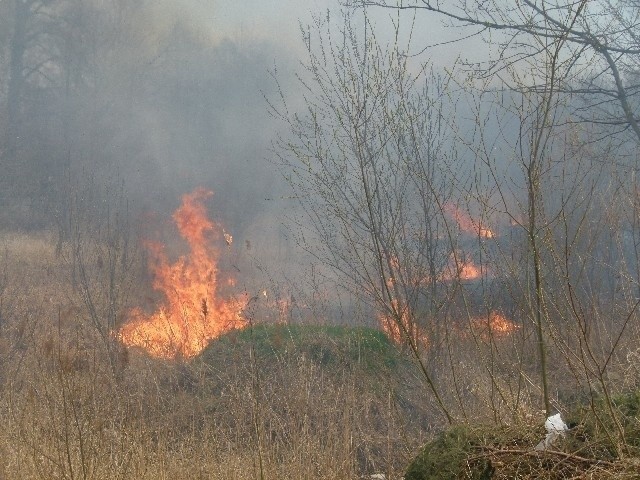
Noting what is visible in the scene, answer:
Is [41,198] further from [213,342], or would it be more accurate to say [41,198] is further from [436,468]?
[436,468]

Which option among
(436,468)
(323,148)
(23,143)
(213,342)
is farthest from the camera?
(23,143)

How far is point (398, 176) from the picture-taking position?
301 inches

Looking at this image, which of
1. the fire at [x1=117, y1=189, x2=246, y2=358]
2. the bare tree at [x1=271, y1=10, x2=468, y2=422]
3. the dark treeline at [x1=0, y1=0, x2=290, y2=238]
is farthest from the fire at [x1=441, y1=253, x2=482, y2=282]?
the dark treeline at [x1=0, y1=0, x2=290, y2=238]

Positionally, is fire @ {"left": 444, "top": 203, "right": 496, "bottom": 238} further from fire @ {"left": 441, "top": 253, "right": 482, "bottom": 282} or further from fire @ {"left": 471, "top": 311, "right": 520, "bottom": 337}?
fire @ {"left": 471, "top": 311, "right": 520, "bottom": 337}

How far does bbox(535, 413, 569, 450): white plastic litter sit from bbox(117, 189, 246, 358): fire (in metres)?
7.05

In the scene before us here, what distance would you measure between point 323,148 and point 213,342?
4672 millimetres

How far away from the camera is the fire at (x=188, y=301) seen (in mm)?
10719

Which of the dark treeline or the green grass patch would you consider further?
the dark treeline

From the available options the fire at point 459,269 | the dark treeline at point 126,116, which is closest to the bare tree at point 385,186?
the fire at point 459,269

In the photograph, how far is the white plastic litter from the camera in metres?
3.11

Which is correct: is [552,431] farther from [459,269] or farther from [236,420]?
[236,420]

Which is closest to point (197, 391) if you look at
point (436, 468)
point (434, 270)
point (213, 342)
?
point (213, 342)

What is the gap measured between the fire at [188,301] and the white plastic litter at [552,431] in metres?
7.05

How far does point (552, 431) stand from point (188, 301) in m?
9.35
